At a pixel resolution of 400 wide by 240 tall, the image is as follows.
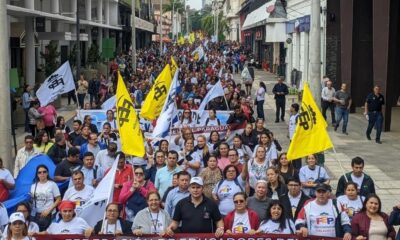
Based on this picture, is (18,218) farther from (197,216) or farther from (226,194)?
(226,194)

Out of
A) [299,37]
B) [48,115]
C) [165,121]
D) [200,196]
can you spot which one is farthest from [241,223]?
[299,37]

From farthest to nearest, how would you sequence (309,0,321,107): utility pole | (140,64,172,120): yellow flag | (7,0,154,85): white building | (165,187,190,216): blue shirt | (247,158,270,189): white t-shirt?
(7,0,154,85): white building
(309,0,321,107): utility pole
(140,64,172,120): yellow flag
(247,158,270,189): white t-shirt
(165,187,190,216): blue shirt

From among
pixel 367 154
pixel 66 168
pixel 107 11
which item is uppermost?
pixel 107 11

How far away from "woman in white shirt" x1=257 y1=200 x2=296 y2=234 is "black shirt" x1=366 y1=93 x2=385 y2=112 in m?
13.0

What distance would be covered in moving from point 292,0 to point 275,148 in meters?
30.6

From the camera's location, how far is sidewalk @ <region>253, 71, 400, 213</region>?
14.6m

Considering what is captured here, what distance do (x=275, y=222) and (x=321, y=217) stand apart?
1.89 ft

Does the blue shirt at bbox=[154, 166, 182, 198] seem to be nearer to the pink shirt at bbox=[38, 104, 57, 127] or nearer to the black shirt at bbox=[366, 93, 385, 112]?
the pink shirt at bbox=[38, 104, 57, 127]

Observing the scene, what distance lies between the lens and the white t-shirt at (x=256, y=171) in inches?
405

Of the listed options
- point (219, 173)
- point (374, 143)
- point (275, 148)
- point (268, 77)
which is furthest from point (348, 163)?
point (268, 77)

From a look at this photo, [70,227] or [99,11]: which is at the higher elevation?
[99,11]

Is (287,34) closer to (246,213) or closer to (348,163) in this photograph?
(348,163)

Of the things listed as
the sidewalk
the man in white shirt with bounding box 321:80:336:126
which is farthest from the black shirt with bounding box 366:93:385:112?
the man in white shirt with bounding box 321:80:336:126

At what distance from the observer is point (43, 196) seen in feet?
31.2
